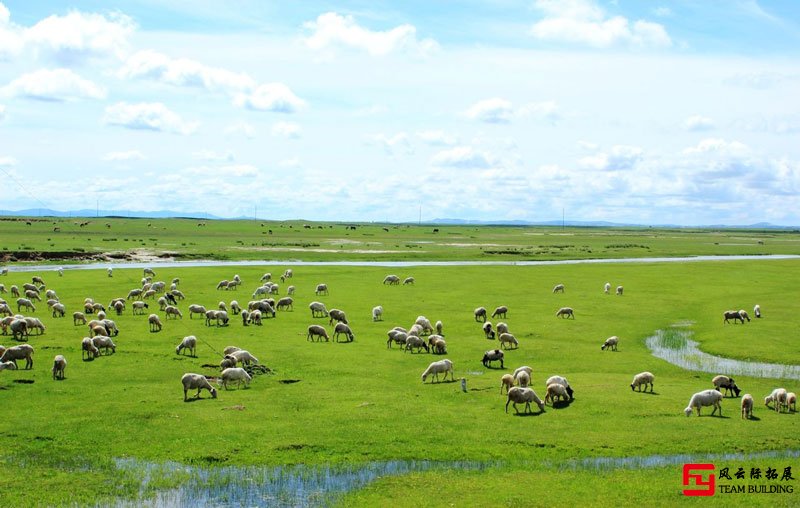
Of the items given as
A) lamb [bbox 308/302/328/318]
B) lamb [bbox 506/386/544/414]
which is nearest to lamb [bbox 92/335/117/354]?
lamb [bbox 308/302/328/318]

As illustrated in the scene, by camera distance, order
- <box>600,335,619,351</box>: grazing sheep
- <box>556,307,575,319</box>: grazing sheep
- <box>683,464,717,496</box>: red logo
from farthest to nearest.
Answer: <box>556,307,575,319</box>: grazing sheep, <box>600,335,619,351</box>: grazing sheep, <box>683,464,717,496</box>: red logo

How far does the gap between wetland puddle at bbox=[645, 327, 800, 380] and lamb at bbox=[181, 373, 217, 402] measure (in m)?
21.5

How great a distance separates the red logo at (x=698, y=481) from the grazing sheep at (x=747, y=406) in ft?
17.2

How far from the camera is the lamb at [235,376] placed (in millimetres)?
27156

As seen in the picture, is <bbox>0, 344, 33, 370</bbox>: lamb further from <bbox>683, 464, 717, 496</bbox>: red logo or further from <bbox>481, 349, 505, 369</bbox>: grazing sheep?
<bbox>683, 464, 717, 496</bbox>: red logo

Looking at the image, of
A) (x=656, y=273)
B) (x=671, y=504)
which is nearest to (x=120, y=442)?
(x=671, y=504)

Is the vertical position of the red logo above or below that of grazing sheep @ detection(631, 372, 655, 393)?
below

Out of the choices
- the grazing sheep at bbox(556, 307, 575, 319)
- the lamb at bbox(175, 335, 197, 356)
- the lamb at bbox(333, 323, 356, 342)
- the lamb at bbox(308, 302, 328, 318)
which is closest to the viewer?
the lamb at bbox(175, 335, 197, 356)

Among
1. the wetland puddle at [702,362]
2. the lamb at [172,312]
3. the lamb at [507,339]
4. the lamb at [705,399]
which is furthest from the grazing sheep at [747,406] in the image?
the lamb at [172,312]

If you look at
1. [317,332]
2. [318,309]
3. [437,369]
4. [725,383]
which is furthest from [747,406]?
[318,309]

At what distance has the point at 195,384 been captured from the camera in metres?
25.5

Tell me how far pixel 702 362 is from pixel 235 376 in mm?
22482

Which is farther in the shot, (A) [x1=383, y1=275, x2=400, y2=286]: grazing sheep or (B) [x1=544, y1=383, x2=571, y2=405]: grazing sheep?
(A) [x1=383, y1=275, x2=400, y2=286]: grazing sheep

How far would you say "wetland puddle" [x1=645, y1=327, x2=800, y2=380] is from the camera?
32.2 meters
